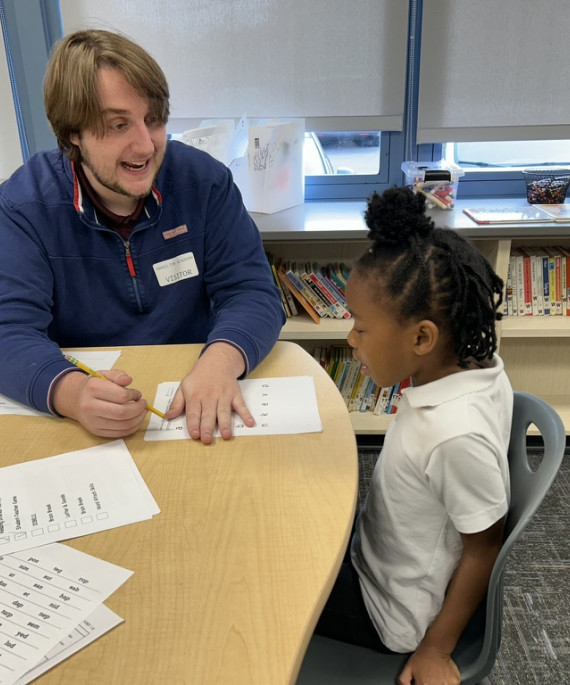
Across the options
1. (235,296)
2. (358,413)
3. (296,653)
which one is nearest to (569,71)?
(358,413)

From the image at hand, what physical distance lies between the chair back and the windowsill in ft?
3.68

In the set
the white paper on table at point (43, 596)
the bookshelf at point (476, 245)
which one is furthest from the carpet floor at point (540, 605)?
the white paper on table at point (43, 596)

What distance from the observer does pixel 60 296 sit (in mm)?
1458

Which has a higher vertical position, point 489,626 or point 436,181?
point 436,181

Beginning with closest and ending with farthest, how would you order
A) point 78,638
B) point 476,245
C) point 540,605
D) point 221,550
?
point 78,638
point 221,550
point 540,605
point 476,245

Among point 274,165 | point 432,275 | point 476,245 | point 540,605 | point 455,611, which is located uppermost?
point 432,275

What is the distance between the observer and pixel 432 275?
2.93 ft

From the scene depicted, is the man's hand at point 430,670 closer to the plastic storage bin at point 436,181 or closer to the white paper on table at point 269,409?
the white paper on table at point 269,409

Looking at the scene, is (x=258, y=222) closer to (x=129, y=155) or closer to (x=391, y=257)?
(x=129, y=155)

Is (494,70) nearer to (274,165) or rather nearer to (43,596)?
(274,165)

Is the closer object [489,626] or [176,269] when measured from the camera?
[489,626]

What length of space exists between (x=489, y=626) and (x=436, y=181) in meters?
1.84

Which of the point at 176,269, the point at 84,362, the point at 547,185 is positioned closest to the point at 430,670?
the point at 84,362

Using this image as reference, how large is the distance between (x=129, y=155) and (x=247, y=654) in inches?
40.7
